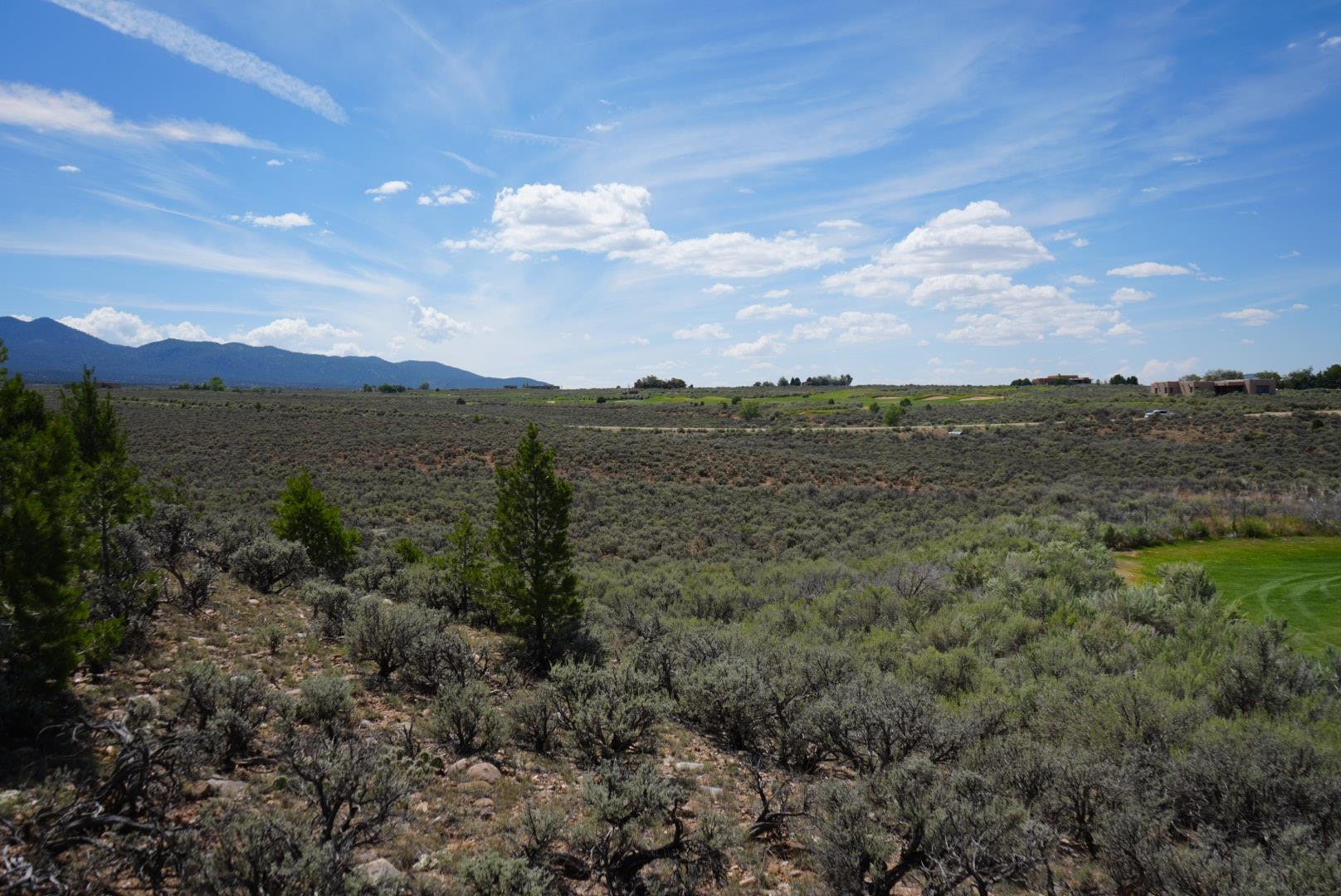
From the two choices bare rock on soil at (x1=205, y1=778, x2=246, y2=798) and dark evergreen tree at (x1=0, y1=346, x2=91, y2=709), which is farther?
dark evergreen tree at (x1=0, y1=346, x2=91, y2=709)

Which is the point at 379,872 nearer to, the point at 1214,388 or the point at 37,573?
the point at 37,573

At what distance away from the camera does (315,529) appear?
1417 cm

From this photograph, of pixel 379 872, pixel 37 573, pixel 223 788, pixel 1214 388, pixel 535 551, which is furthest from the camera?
pixel 1214 388

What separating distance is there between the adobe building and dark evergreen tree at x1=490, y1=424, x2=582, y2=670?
86.6 metres

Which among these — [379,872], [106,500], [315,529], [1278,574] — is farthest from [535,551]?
[1278,574]

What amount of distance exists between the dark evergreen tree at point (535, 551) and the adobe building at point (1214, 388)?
8657 centimetres

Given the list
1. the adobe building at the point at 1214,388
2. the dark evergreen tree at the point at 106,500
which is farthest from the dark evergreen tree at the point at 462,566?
the adobe building at the point at 1214,388

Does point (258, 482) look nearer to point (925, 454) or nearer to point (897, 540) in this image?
point (897, 540)

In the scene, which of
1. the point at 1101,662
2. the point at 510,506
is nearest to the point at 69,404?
the point at 510,506

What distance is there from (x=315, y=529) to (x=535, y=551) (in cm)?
687

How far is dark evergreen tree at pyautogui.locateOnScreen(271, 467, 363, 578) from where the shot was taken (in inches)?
550

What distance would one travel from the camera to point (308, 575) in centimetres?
1288

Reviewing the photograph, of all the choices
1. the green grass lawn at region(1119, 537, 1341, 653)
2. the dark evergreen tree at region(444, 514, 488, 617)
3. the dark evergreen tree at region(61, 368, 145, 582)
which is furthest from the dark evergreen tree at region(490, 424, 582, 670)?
the green grass lawn at region(1119, 537, 1341, 653)

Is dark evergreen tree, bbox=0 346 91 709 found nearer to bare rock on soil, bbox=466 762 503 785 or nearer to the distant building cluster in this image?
bare rock on soil, bbox=466 762 503 785
